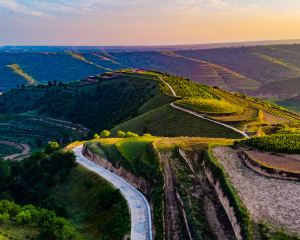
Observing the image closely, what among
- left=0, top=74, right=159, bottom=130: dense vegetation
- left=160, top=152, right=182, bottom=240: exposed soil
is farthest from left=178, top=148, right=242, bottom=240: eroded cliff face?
left=0, top=74, right=159, bottom=130: dense vegetation

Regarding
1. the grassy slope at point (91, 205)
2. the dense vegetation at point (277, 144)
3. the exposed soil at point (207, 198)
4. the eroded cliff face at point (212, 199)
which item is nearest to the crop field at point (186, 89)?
the dense vegetation at point (277, 144)

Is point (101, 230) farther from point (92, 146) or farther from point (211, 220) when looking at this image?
point (92, 146)

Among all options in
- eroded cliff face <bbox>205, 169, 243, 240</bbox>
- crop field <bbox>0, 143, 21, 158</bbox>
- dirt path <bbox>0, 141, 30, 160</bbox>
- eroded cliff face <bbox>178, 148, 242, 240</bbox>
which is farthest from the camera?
crop field <bbox>0, 143, 21, 158</bbox>

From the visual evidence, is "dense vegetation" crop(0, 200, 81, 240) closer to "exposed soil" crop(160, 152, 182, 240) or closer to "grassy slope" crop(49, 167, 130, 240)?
"grassy slope" crop(49, 167, 130, 240)

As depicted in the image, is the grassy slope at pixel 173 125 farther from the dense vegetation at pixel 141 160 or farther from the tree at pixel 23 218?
the tree at pixel 23 218

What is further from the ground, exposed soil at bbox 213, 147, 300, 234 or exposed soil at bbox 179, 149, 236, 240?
exposed soil at bbox 213, 147, 300, 234

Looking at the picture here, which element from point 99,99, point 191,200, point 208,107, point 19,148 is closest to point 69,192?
point 191,200

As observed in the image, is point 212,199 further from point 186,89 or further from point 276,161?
point 186,89
